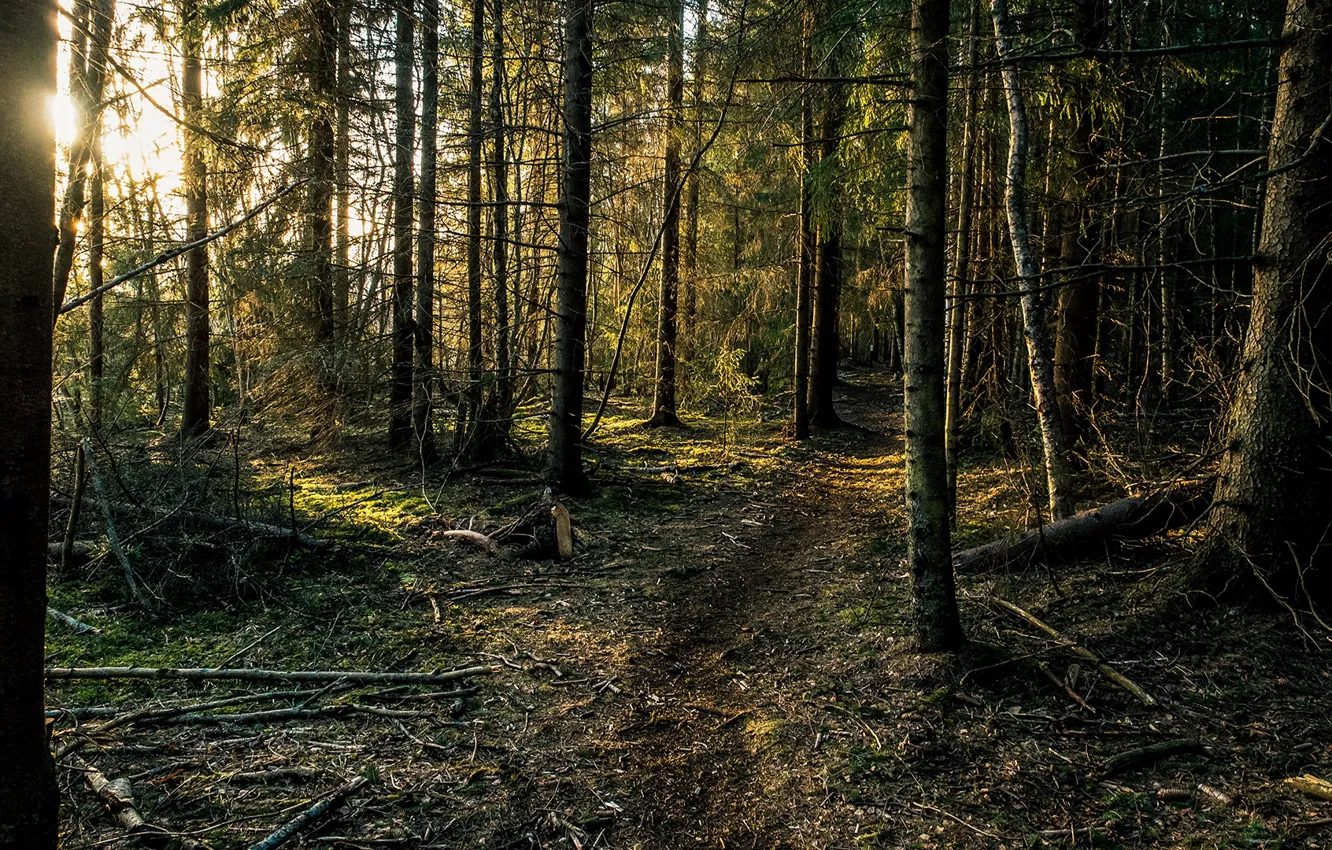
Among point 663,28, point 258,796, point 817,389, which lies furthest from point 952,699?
point 817,389

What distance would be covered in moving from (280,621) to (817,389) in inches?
476

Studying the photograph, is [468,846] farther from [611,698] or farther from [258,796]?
[611,698]

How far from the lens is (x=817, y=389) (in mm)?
15680

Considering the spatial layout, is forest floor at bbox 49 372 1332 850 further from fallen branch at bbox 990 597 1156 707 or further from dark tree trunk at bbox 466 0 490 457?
dark tree trunk at bbox 466 0 490 457

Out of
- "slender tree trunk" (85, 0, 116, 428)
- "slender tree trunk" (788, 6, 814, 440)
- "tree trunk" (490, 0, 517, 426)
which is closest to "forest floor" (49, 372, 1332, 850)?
"slender tree trunk" (85, 0, 116, 428)

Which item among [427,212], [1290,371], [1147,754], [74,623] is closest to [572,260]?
[427,212]

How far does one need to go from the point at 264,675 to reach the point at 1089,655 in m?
5.70

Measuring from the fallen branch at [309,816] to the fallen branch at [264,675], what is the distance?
1.18 m

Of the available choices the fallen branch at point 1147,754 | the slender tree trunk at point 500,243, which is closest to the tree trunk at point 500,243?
the slender tree trunk at point 500,243

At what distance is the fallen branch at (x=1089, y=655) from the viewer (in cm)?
437

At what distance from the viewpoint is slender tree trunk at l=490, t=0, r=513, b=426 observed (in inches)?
360

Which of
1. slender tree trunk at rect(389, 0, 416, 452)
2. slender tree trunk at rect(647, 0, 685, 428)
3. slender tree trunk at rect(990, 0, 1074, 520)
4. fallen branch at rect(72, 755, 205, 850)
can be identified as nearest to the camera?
fallen branch at rect(72, 755, 205, 850)

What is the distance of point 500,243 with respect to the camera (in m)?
10.3

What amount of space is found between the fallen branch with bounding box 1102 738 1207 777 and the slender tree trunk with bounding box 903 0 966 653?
4.04 feet
